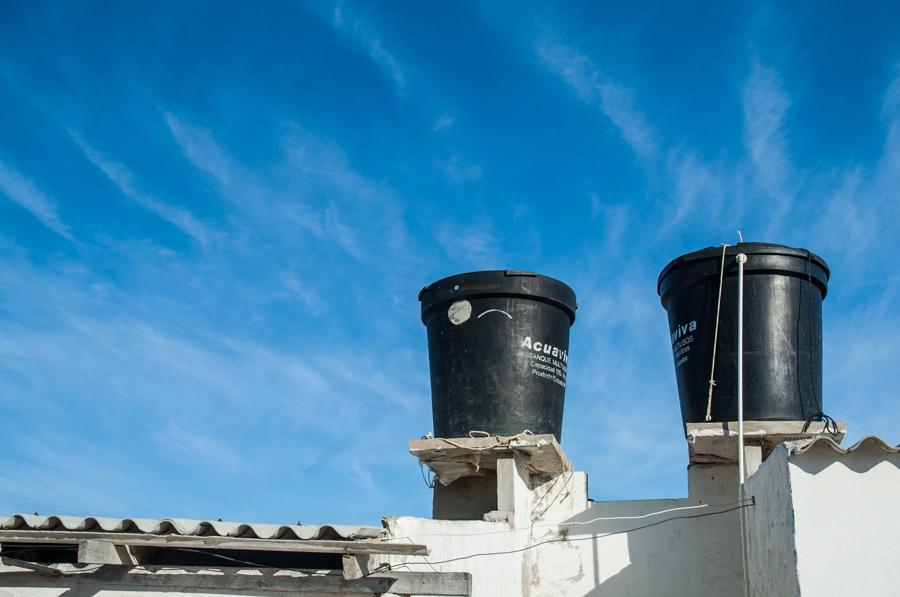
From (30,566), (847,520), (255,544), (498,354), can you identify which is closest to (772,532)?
(847,520)

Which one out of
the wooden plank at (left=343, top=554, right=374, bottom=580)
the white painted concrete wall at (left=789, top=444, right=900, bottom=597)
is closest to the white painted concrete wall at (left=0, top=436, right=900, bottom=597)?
the white painted concrete wall at (left=789, top=444, right=900, bottom=597)

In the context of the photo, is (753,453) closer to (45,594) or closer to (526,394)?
(526,394)

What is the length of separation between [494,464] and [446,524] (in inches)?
45.5

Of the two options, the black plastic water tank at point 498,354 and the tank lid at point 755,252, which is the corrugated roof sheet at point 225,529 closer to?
the black plastic water tank at point 498,354

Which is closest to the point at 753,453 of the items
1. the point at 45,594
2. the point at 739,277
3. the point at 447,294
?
the point at 739,277

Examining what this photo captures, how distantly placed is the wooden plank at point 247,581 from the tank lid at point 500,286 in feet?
10.3

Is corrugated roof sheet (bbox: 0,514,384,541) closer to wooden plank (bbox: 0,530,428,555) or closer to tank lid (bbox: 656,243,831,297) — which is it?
wooden plank (bbox: 0,530,428,555)

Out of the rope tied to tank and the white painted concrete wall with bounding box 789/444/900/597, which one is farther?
the rope tied to tank

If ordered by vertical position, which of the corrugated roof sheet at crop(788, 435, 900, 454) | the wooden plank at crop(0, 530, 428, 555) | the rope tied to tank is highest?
the rope tied to tank

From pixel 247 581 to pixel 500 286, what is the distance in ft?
11.7

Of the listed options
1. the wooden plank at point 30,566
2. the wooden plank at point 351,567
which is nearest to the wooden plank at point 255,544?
the wooden plank at point 351,567

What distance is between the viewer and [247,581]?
22.7 ft

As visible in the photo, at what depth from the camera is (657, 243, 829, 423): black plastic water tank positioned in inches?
324

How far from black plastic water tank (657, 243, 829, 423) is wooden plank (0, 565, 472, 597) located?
3.00m
